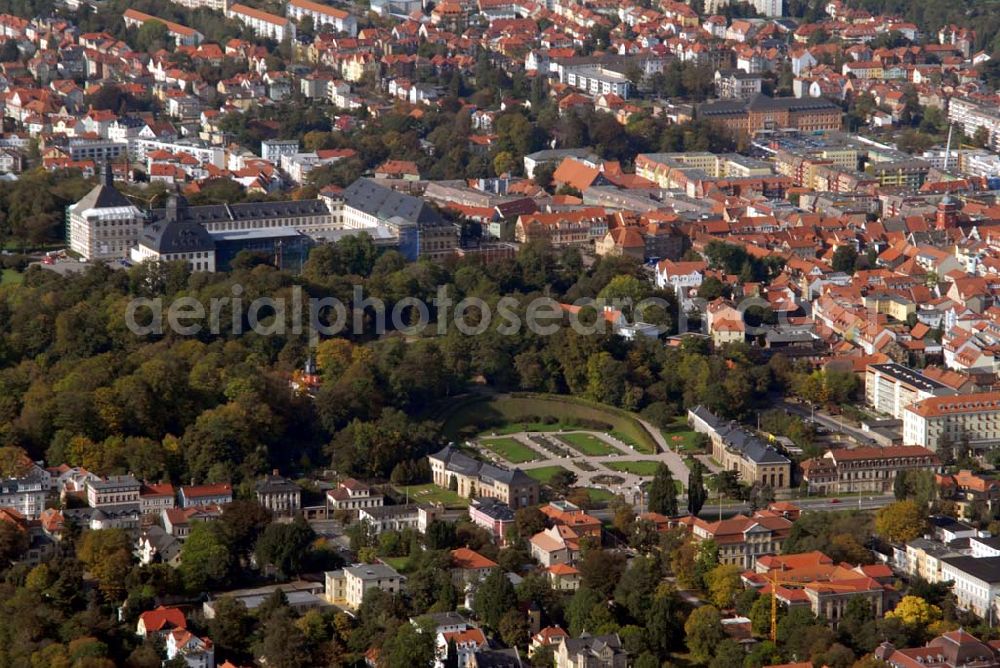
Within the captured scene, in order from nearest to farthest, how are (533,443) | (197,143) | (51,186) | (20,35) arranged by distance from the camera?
1. (533,443)
2. (51,186)
3. (197,143)
4. (20,35)

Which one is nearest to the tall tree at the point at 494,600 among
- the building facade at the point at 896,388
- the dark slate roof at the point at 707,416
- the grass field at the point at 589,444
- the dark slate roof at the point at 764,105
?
the grass field at the point at 589,444

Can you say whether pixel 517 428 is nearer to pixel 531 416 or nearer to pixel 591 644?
pixel 531 416

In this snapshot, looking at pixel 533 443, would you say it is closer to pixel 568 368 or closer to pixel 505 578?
pixel 568 368

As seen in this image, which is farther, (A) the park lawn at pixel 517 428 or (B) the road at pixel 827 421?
(A) the park lawn at pixel 517 428

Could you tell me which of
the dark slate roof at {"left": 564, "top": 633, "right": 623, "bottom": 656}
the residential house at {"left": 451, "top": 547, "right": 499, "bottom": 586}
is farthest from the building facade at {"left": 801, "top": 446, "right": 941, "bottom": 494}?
the dark slate roof at {"left": 564, "top": 633, "right": 623, "bottom": 656}

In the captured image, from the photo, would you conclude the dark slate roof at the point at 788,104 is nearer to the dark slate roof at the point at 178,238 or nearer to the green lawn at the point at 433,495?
the dark slate roof at the point at 178,238

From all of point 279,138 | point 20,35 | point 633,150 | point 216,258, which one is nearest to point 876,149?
point 633,150
